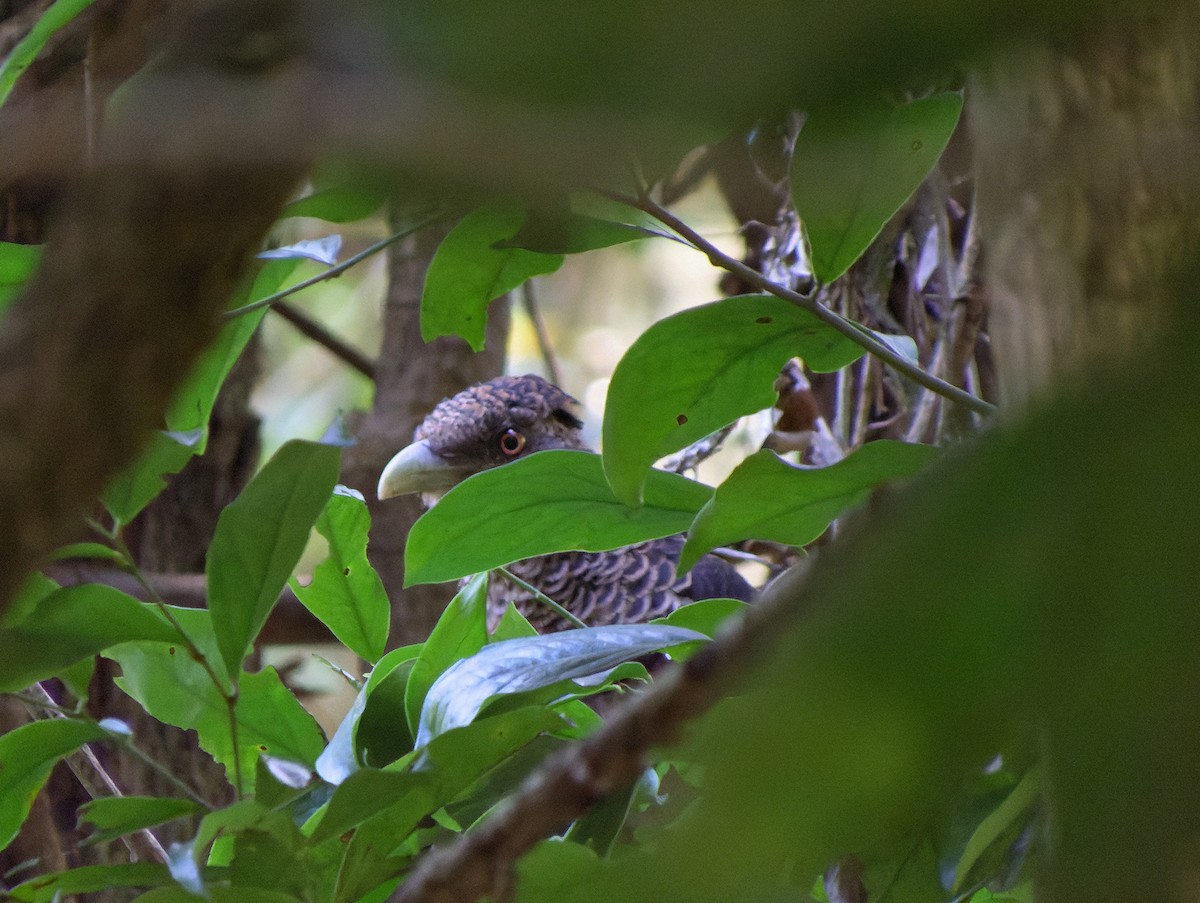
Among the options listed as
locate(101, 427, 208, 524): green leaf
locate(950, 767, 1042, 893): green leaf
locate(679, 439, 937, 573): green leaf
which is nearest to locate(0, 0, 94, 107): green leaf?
locate(101, 427, 208, 524): green leaf

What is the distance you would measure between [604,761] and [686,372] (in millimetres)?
365

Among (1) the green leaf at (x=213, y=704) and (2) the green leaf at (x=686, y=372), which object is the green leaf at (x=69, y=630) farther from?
(2) the green leaf at (x=686, y=372)

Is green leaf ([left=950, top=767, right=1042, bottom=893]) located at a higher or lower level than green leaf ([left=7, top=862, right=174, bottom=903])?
lower

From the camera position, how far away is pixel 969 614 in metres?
0.18

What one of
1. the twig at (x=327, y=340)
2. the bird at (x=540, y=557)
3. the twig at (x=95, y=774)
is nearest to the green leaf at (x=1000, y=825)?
the twig at (x=95, y=774)

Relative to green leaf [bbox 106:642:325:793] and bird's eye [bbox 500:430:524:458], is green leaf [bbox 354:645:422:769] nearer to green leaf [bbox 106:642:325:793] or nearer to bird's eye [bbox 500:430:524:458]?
green leaf [bbox 106:642:325:793]

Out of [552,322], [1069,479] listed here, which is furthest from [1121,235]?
[552,322]

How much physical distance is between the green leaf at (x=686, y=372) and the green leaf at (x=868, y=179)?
44 mm

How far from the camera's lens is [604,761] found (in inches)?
11.0

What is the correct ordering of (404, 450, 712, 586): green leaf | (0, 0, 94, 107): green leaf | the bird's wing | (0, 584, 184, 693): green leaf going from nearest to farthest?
1. (0, 584, 184, 693): green leaf
2. (0, 0, 94, 107): green leaf
3. (404, 450, 712, 586): green leaf
4. the bird's wing

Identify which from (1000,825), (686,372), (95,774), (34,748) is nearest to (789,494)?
(686,372)

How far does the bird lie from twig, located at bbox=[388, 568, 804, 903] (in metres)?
1.23

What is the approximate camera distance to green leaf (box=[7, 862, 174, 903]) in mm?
513

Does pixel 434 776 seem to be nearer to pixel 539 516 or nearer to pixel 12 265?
pixel 539 516
